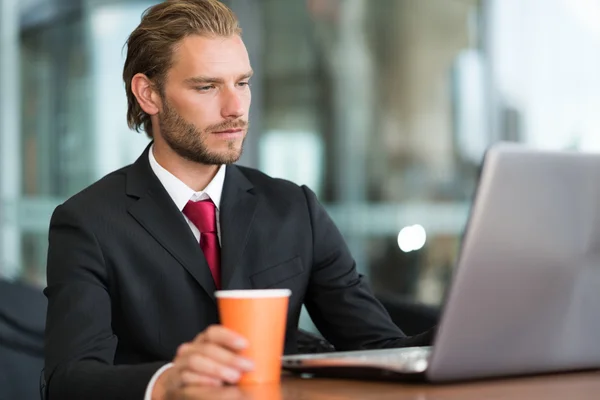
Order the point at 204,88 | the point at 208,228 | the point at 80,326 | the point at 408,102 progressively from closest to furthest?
the point at 80,326, the point at 208,228, the point at 204,88, the point at 408,102

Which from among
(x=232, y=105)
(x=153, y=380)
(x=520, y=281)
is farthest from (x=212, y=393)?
(x=232, y=105)

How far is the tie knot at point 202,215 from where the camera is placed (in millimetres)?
1754

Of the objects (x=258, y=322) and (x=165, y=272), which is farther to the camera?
(x=165, y=272)

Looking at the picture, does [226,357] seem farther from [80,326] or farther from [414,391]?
[80,326]

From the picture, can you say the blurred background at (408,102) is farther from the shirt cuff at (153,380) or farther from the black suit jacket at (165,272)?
the shirt cuff at (153,380)

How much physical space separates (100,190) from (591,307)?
917mm

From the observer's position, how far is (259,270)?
1.74 m

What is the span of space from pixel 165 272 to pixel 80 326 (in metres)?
0.22

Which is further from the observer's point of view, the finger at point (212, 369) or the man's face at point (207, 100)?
the man's face at point (207, 100)

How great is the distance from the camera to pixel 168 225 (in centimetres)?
168

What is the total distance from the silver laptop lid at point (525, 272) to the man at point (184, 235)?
46cm

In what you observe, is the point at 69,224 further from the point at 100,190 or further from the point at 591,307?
the point at 591,307

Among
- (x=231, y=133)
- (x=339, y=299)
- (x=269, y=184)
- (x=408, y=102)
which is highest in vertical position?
(x=231, y=133)

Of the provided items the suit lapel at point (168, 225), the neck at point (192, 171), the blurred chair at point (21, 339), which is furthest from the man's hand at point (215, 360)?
the blurred chair at point (21, 339)
